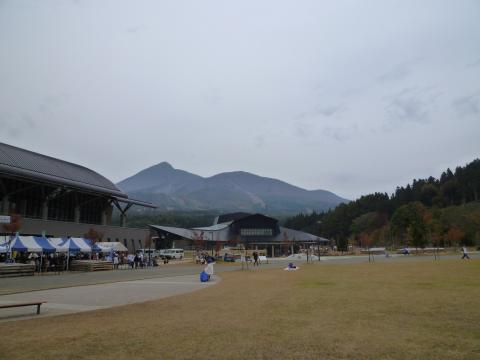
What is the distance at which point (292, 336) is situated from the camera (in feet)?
24.9

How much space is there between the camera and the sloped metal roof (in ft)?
151

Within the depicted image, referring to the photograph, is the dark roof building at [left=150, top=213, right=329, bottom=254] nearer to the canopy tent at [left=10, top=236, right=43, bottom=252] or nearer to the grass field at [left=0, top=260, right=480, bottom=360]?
the canopy tent at [left=10, top=236, right=43, bottom=252]

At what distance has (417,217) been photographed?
71.6 m

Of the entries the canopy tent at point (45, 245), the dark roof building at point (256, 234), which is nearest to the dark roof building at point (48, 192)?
the canopy tent at point (45, 245)

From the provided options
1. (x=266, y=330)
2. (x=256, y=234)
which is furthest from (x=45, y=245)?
(x=256, y=234)

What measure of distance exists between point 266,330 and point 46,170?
52.4 m

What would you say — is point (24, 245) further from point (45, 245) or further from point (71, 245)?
point (71, 245)

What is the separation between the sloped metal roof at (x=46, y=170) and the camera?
4614cm

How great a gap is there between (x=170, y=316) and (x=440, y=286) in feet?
34.4

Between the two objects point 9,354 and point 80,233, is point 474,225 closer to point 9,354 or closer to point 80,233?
point 80,233

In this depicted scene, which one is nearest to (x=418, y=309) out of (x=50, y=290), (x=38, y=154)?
(x=50, y=290)

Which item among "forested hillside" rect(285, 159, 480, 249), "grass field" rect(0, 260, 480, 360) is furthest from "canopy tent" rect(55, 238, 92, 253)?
"forested hillside" rect(285, 159, 480, 249)

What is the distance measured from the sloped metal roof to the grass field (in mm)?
39262

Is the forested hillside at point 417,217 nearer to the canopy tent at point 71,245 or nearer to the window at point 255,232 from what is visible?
the window at point 255,232
